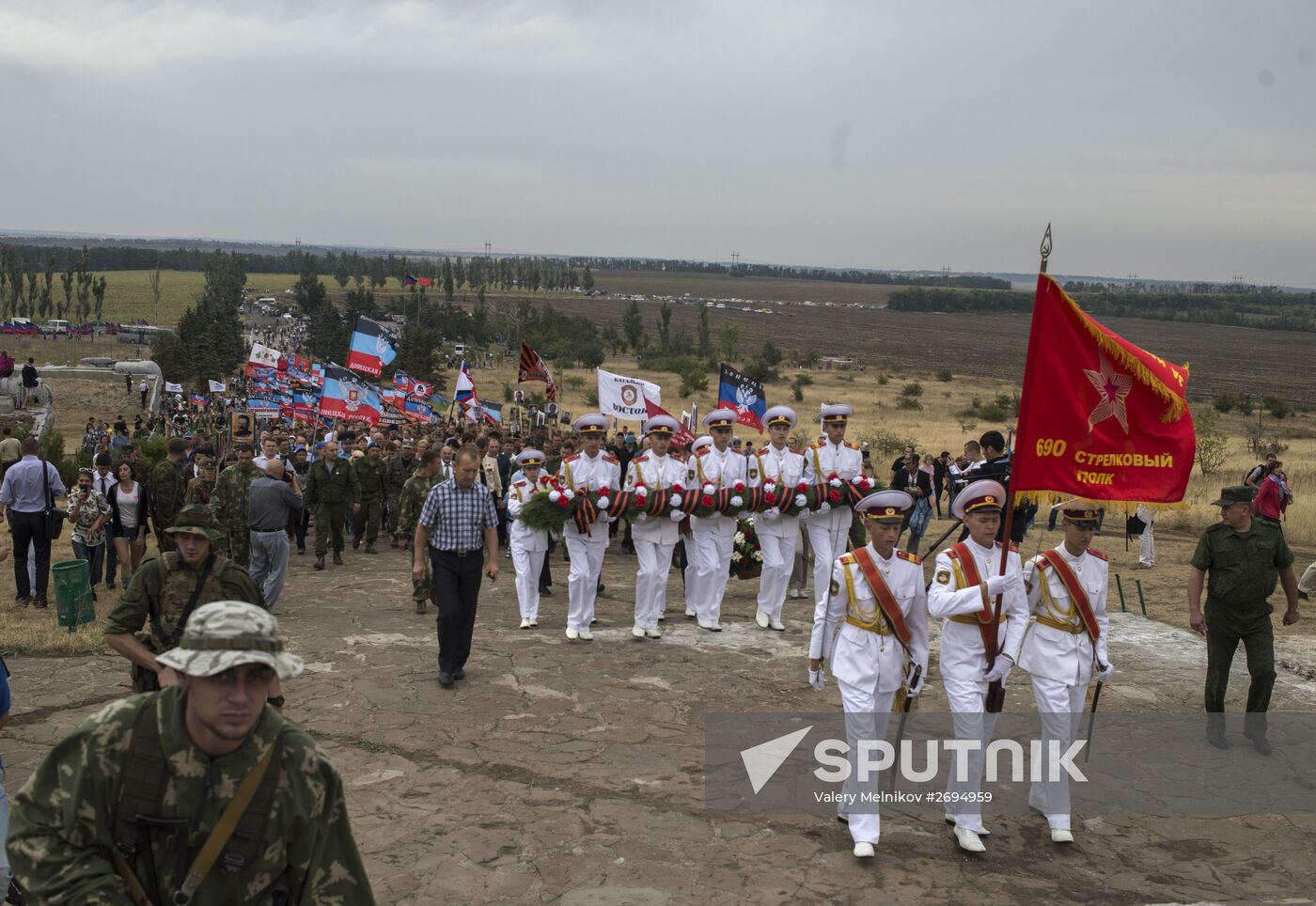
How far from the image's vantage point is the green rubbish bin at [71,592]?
35.3 ft

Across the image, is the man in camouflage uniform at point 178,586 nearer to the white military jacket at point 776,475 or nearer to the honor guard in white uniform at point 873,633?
the honor guard in white uniform at point 873,633

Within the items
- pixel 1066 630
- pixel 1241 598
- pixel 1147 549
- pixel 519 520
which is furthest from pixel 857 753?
pixel 1147 549

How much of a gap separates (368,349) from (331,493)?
37.4 feet

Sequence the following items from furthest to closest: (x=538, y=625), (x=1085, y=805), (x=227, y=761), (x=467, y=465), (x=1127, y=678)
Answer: (x=538, y=625) → (x=1127, y=678) → (x=467, y=465) → (x=1085, y=805) → (x=227, y=761)

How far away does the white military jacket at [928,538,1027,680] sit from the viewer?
650 centimetres

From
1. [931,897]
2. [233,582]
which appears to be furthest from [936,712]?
[233,582]

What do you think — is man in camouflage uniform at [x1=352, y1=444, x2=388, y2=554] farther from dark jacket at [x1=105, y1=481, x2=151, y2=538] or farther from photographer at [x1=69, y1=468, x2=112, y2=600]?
photographer at [x1=69, y1=468, x2=112, y2=600]

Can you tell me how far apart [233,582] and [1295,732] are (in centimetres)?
778

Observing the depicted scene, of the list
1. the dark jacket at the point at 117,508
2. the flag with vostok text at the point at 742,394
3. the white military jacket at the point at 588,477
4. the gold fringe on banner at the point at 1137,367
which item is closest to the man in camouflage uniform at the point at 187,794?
the gold fringe on banner at the point at 1137,367

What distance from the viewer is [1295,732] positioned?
886cm

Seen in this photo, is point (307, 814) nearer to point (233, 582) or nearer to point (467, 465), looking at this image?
point (233, 582)

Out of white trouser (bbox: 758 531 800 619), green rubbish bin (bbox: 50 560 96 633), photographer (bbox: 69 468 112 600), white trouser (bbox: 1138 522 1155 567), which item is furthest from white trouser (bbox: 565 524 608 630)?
white trouser (bbox: 1138 522 1155 567)

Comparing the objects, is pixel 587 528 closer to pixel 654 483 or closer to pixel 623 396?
pixel 654 483

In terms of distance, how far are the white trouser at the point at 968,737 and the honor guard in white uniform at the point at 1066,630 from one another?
417mm
